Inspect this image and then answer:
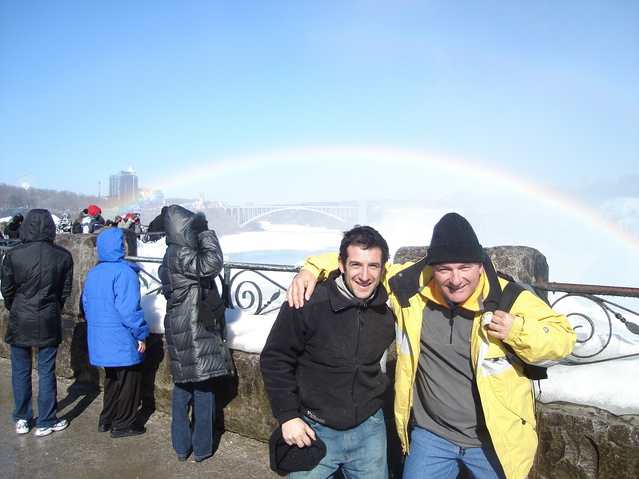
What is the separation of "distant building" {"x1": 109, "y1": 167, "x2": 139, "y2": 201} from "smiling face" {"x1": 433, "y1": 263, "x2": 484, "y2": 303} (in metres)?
67.2

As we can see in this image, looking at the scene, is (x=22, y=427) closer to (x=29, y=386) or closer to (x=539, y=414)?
(x=29, y=386)

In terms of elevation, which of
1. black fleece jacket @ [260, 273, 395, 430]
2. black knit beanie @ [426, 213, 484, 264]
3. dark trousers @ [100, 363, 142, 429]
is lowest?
dark trousers @ [100, 363, 142, 429]

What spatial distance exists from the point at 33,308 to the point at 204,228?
1.63m

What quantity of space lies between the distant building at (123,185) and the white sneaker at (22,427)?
212ft

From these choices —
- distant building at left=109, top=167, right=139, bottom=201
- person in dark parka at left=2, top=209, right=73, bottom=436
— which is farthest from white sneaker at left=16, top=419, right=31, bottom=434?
distant building at left=109, top=167, right=139, bottom=201

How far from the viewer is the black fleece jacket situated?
6.77 ft

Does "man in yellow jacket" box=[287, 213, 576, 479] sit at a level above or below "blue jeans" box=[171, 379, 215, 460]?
above

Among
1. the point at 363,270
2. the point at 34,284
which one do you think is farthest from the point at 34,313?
the point at 363,270

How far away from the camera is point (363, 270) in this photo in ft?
6.69

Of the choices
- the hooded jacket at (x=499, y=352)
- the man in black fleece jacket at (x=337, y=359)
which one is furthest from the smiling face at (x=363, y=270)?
the hooded jacket at (x=499, y=352)

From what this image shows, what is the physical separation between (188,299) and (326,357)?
1.43 m

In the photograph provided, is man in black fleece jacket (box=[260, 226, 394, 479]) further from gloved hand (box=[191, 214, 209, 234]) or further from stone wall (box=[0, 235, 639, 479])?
gloved hand (box=[191, 214, 209, 234])

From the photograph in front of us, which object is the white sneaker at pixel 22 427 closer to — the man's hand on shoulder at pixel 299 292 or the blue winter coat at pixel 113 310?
the blue winter coat at pixel 113 310

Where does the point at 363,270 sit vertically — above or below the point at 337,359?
above
